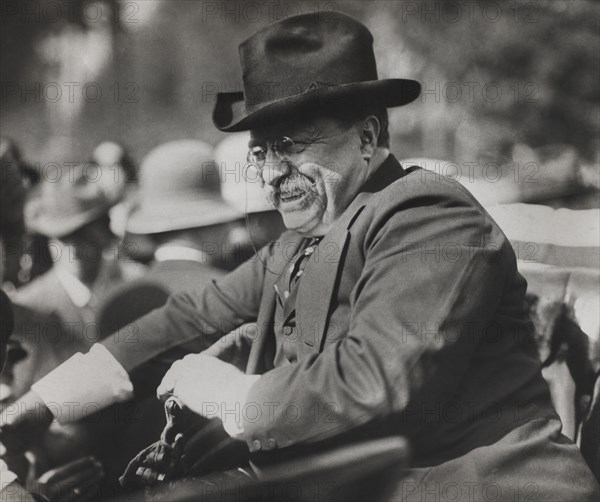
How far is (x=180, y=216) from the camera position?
2.49 meters

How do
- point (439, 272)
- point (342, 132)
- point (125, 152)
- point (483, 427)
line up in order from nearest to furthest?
1. point (439, 272)
2. point (483, 427)
3. point (342, 132)
4. point (125, 152)

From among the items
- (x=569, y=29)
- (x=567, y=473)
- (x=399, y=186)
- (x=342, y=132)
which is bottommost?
(x=567, y=473)

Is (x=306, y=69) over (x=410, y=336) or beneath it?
over

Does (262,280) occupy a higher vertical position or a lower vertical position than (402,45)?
lower

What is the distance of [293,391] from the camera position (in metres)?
1.93

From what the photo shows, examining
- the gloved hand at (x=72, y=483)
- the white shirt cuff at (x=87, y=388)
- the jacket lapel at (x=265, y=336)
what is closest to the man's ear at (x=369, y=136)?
the jacket lapel at (x=265, y=336)

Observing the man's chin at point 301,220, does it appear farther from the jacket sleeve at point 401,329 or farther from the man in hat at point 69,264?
the man in hat at point 69,264

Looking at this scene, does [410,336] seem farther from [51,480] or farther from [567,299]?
[51,480]

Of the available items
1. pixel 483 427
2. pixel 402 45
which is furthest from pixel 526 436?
pixel 402 45

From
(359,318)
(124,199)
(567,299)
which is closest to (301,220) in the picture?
(359,318)

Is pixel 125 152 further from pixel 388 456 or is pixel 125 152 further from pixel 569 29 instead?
pixel 569 29

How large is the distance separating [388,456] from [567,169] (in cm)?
128

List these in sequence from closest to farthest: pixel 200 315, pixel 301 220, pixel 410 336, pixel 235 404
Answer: pixel 410 336, pixel 235 404, pixel 301 220, pixel 200 315

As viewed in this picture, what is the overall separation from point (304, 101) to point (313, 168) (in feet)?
0.69
